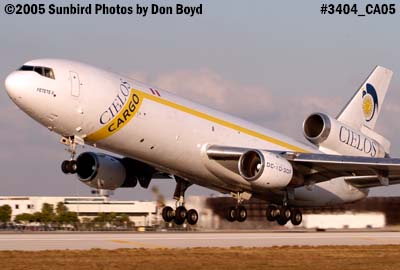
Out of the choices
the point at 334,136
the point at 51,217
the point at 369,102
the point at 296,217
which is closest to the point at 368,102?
the point at 369,102

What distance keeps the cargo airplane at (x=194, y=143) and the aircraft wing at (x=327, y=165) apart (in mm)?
45

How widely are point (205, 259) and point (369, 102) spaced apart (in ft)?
84.2

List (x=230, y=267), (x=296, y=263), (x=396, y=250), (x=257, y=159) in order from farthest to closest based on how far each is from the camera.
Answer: (x=257, y=159) < (x=396, y=250) < (x=296, y=263) < (x=230, y=267)

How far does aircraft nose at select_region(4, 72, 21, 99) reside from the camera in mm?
30406

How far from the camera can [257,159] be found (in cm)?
3681

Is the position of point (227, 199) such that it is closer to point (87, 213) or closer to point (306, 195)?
point (306, 195)

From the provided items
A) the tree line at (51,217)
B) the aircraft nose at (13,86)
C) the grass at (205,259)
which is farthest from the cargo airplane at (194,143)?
the tree line at (51,217)

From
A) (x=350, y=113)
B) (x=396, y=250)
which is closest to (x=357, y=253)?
(x=396, y=250)

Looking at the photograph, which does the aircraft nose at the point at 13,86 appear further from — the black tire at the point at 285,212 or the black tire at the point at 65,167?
the black tire at the point at 285,212

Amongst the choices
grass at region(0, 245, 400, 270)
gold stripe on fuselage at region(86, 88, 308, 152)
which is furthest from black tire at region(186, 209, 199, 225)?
grass at region(0, 245, 400, 270)

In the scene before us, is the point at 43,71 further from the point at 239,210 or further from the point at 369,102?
the point at 369,102

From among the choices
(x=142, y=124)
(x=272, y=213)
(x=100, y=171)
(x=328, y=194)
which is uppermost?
(x=142, y=124)

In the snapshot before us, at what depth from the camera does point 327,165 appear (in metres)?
38.9

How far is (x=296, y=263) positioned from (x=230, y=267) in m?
2.41
